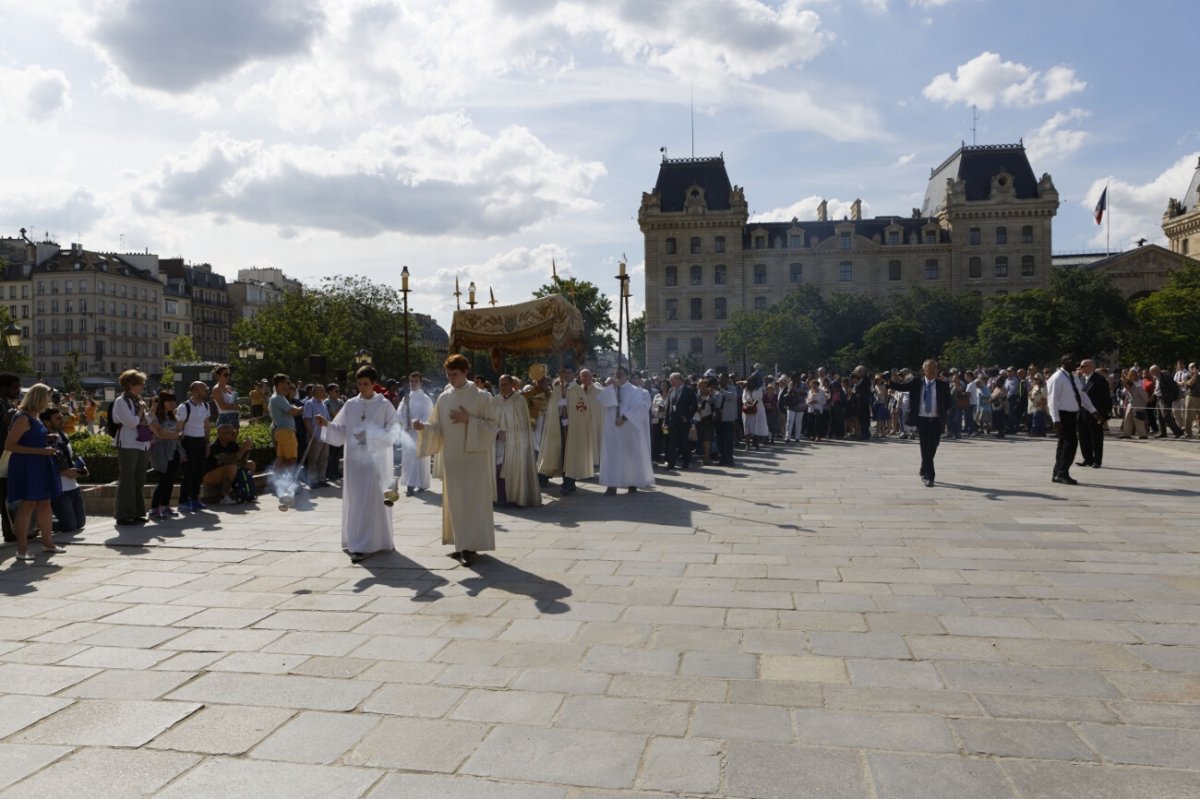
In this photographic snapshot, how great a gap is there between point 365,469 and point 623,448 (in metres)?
5.39

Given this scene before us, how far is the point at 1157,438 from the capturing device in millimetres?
21328

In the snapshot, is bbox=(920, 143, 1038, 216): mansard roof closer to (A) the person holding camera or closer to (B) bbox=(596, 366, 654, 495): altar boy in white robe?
(B) bbox=(596, 366, 654, 495): altar boy in white robe

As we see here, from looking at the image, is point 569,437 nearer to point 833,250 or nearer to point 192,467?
point 192,467

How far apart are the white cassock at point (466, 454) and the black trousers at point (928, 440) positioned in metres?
7.34

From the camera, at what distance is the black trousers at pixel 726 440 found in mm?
17312

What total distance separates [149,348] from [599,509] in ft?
317

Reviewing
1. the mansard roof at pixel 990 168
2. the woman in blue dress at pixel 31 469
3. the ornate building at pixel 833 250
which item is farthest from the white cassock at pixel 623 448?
the mansard roof at pixel 990 168

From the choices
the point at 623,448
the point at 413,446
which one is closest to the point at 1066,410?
the point at 623,448

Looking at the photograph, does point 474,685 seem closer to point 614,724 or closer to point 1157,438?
point 614,724

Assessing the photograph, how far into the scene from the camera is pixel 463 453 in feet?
26.5

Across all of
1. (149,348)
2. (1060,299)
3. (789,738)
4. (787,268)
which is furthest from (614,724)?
(149,348)

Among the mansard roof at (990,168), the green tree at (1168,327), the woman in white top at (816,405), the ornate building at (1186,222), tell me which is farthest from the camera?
the mansard roof at (990,168)

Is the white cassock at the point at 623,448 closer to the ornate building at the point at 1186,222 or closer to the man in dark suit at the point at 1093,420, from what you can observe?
the man in dark suit at the point at 1093,420

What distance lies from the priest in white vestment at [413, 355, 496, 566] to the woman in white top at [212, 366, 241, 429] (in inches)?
209
